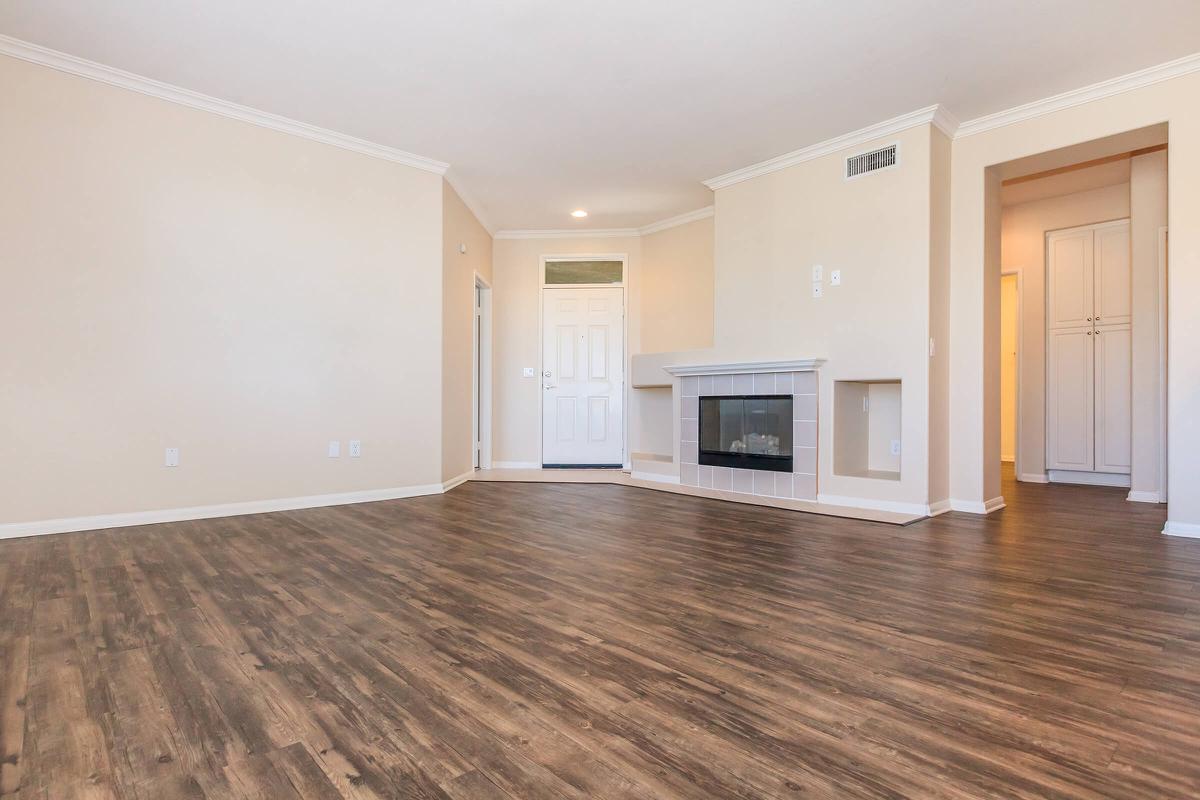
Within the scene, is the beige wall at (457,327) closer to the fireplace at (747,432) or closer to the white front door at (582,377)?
the white front door at (582,377)

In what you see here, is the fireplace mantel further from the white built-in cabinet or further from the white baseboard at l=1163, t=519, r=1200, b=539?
the white built-in cabinet

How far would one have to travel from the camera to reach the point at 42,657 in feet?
5.77

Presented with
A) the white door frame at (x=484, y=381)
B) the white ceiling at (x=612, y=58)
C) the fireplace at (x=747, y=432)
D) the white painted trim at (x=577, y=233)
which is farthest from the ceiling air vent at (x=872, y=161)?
the white door frame at (x=484, y=381)

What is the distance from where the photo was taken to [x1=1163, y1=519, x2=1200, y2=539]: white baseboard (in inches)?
137

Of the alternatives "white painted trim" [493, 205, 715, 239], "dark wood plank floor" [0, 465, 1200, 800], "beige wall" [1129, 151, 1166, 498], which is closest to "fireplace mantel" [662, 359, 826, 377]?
"dark wood plank floor" [0, 465, 1200, 800]

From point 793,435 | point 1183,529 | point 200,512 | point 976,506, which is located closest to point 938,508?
point 976,506

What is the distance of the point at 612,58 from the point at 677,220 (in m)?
3.15

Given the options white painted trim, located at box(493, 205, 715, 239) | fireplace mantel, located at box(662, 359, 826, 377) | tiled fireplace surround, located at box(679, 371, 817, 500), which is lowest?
tiled fireplace surround, located at box(679, 371, 817, 500)

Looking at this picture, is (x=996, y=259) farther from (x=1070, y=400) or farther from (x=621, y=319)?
(x=621, y=319)

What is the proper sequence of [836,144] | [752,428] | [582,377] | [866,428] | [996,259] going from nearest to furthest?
[996,259] → [836,144] → [866,428] → [752,428] → [582,377]

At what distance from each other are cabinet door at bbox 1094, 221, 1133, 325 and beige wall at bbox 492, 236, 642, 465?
14.3 feet

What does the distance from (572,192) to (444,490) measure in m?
2.98

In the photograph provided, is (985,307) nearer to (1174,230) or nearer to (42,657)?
(1174,230)

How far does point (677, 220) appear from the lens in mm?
6523
